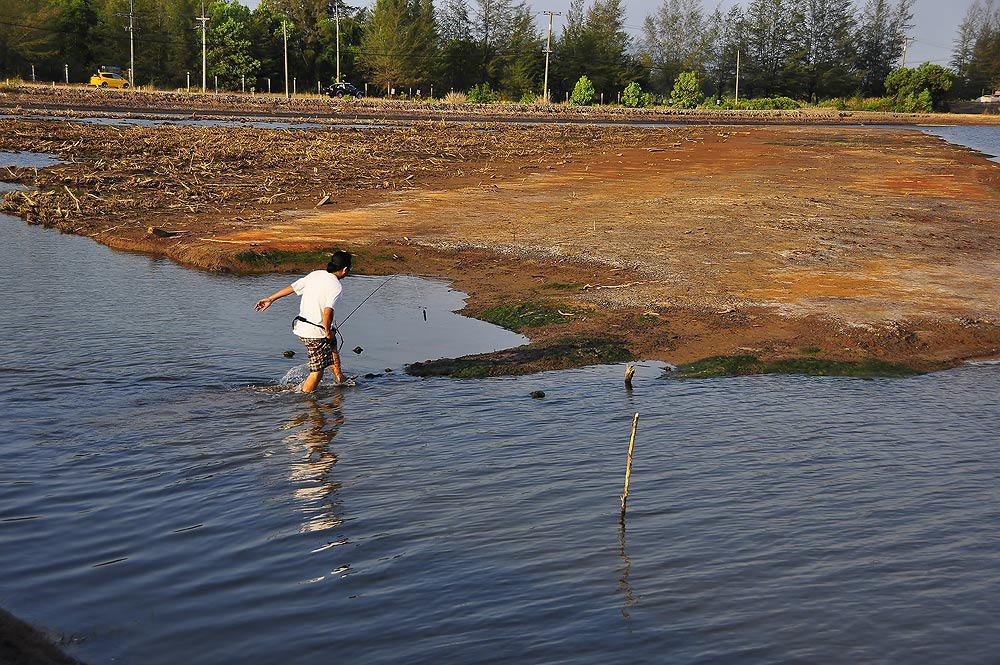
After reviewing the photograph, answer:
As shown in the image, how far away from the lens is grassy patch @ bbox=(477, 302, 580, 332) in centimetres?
1230

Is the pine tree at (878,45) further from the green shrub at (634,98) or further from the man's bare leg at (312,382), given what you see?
the man's bare leg at (312,382)

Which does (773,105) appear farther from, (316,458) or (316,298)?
(316,458)

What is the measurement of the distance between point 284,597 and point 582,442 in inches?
129

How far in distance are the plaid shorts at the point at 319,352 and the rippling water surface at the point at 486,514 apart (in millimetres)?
290

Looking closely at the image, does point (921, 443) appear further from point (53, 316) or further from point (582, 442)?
point (53, 316)

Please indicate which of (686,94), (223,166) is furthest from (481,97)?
(223,166)

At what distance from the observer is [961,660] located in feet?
16.4

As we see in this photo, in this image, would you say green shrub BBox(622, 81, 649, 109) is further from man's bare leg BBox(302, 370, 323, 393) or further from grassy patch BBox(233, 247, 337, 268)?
man's bare leg BBox(302, 370, 323, 393)

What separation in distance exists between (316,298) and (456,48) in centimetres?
10502

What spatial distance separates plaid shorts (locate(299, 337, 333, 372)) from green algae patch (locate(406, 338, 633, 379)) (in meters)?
1.08

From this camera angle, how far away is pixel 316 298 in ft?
30.2

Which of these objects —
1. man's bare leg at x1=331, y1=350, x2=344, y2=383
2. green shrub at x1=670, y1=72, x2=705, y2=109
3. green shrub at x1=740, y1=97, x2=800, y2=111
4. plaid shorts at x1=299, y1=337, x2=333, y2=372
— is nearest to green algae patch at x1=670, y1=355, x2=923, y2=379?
man's bare leg at x1=331, y1=350, x2=344, y2=383

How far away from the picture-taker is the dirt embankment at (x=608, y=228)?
12250 mm

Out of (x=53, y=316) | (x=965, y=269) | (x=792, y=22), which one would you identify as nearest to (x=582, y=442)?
(x=53, y=316)
